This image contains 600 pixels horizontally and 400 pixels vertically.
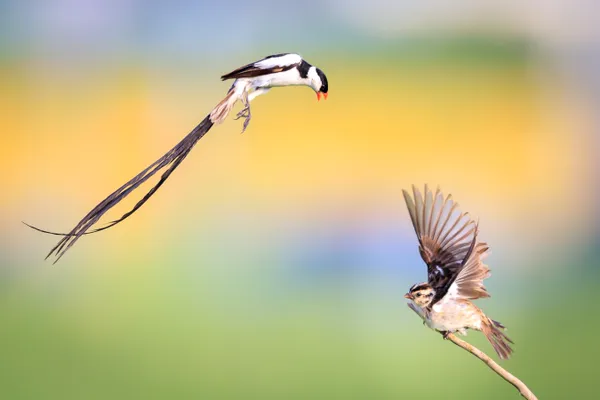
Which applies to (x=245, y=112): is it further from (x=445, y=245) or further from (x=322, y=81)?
(x=445, y=245)

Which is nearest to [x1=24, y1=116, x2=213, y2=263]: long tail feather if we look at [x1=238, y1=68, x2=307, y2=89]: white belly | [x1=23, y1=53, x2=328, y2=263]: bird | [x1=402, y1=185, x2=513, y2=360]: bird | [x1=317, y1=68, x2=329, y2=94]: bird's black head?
[x1=23, y1=53, x2=328, y2=263]: bird

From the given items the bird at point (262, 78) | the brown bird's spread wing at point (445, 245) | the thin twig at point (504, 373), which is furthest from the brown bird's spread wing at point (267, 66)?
the thin twig at point (504, 373)

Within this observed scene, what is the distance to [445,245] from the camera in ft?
5.32

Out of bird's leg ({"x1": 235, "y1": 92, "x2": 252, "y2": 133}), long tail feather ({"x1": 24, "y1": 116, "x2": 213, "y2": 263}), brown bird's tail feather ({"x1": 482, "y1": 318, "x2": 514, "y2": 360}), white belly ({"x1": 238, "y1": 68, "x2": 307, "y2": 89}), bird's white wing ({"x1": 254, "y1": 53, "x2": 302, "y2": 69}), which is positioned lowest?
brown bird's tail feather ({"x1": 482, "y1": 318, "x2": 514, "y2": 360})

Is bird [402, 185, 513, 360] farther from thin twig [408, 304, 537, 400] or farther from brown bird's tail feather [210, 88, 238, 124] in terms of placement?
brown bird's tail feather [210, 88, 238, 124]

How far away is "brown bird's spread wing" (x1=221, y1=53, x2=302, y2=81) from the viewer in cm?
144

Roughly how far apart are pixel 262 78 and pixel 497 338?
0.70 meters

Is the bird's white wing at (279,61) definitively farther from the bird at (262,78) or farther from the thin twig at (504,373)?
the thin twig at (504,373)

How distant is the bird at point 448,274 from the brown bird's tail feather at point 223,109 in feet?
1.44

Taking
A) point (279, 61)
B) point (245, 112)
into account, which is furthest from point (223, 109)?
point (279, 61)

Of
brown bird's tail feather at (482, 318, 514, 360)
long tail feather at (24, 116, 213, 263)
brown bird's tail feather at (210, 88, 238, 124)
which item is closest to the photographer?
long tail feather at (24, 116, 213, 263)

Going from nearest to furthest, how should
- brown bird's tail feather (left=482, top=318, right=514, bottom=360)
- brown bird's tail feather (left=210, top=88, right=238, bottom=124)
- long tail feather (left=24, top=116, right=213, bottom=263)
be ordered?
long tail feather (left=24, top=116, right=213, bottom=263) < brown bird's tail feather (left=210, top=88, right=238, bottom=124) < brown bird's tail feather (left=482, top=318, right=514, bottom=360)

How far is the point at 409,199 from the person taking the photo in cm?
165

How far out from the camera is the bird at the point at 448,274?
1.46m
